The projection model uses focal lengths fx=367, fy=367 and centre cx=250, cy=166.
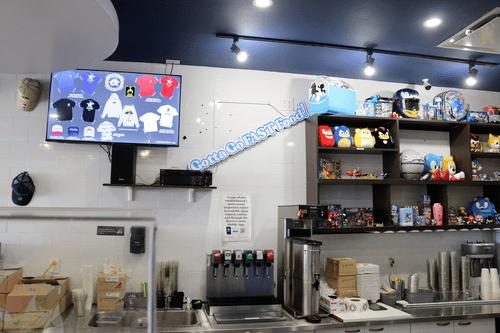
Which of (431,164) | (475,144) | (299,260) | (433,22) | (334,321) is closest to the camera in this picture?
(433,22)

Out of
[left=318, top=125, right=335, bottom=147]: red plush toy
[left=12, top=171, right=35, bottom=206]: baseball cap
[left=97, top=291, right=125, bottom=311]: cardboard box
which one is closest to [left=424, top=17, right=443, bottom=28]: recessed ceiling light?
[left=318, top=125, right=335, bottom=147]: red plush toy

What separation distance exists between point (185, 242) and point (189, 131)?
3.50ft

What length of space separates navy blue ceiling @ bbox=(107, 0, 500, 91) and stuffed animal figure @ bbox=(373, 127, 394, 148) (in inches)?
→ 24.6

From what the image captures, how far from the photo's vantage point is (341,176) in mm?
3861

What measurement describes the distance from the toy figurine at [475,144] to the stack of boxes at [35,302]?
4.24 metres

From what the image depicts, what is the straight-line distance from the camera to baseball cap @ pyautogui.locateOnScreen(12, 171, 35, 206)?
126 inches

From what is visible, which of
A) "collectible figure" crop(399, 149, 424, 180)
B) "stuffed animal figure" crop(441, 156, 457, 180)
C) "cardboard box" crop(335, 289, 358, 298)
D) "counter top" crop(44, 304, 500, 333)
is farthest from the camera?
"stuffed animal figure" crop(441, 156, 457, 180)

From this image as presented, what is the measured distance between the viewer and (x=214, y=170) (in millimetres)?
3604

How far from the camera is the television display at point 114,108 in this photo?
3.21m

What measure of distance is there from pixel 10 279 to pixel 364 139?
3.27 metres

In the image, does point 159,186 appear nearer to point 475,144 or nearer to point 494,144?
point 475,144

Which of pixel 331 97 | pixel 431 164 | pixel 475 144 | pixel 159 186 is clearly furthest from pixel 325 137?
pixel 475 144

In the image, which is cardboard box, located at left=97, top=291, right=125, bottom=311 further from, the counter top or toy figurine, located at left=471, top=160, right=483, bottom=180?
toy figurine, located at left=471, top=160, right=483, bottom=180

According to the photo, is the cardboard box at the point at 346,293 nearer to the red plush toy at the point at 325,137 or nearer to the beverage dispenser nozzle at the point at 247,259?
the beverage dispenser nozzle at the point at 247,259
